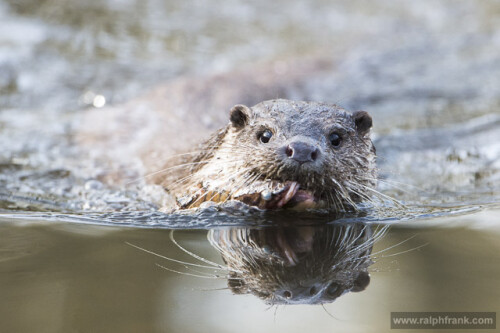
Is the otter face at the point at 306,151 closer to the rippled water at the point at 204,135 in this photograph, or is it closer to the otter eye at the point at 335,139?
the otter eye at the point at 335,139

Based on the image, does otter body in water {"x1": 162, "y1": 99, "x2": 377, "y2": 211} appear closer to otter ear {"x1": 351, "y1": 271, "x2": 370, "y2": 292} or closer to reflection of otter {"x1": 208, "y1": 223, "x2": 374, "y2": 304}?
→ reflection of otter {"x1": 208, "y1": 223, "x2": 374, "y2": 304}

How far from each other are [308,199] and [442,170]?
7.60 feet

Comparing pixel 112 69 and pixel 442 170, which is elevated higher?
pixel 112 69

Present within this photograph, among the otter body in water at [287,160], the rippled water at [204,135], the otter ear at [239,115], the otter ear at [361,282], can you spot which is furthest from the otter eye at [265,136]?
the otter ear at [361,282]

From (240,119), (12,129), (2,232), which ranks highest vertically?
(12,129)

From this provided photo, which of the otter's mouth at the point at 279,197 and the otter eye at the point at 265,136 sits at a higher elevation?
the otter eye at the point at 265,136

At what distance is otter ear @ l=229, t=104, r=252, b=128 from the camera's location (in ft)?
10.9

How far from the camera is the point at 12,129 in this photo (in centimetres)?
533

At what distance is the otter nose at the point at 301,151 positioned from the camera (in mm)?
2738

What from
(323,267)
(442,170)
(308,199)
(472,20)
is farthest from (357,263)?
(472,20)

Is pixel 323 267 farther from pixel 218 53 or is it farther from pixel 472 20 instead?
pixel 472 20

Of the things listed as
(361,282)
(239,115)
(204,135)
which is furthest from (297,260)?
(204,135)

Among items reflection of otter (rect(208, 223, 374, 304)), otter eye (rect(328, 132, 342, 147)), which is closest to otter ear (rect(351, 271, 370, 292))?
reflection of otter (rect(208, 223, 374, 304))

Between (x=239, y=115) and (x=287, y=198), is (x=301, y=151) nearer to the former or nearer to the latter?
(x=287, y=198)
